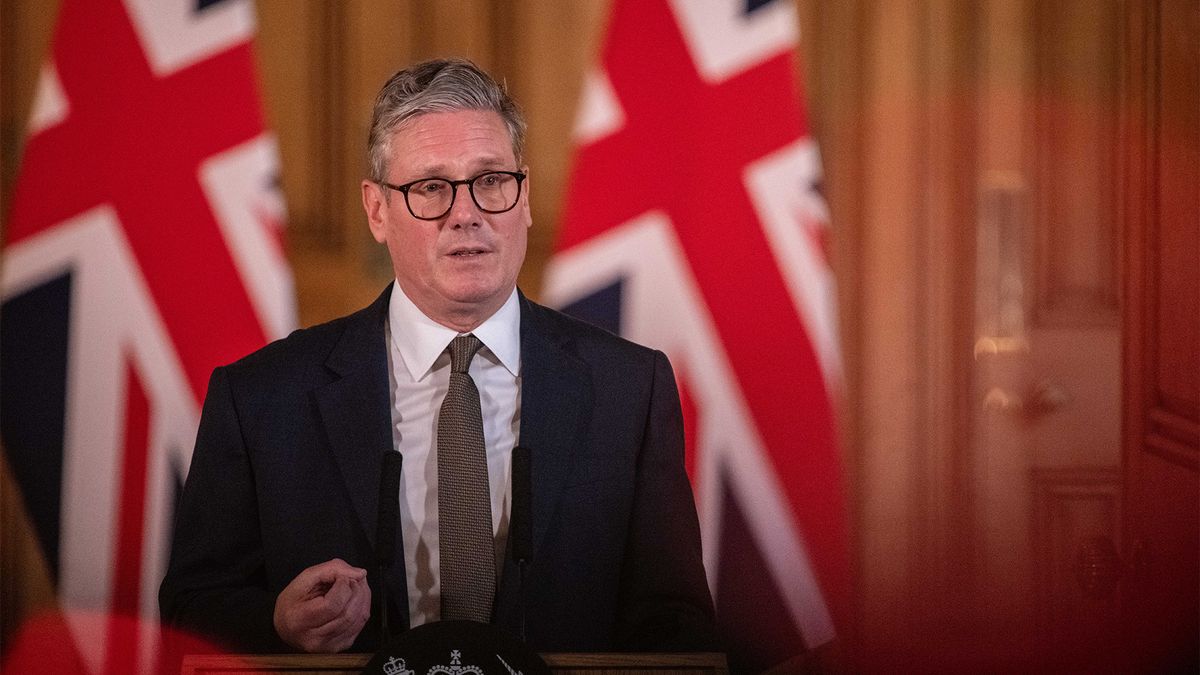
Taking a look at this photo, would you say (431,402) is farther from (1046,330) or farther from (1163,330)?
(1163,330)

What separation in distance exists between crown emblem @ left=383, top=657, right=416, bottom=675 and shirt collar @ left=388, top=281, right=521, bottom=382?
0.64 meters

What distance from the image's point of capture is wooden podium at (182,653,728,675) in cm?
120

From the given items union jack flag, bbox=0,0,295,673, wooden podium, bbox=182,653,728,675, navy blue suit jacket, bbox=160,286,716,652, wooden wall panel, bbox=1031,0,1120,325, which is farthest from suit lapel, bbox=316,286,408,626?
wooden wall panel, bbox=1031,0,1120,325

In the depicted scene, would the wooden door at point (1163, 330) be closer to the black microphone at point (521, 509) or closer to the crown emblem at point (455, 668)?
the black microphone at point (521, 509)

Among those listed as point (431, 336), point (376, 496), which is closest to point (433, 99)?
point (431, 336)

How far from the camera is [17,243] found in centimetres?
229

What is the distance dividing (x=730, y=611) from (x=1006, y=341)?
745mm

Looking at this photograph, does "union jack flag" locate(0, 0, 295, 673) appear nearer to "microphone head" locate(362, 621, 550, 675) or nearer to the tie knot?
the tie knot

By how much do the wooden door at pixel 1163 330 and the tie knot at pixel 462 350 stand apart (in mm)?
1382

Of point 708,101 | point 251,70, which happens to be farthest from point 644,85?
point 251,70

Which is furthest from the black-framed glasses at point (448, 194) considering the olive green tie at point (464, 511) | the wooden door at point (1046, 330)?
the wooden door at point (1046, 330)

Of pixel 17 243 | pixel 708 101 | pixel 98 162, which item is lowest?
pixel 17 243

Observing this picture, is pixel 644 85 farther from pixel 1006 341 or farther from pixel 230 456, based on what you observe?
pixel 230 456

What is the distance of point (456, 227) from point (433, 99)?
7.4 inches
